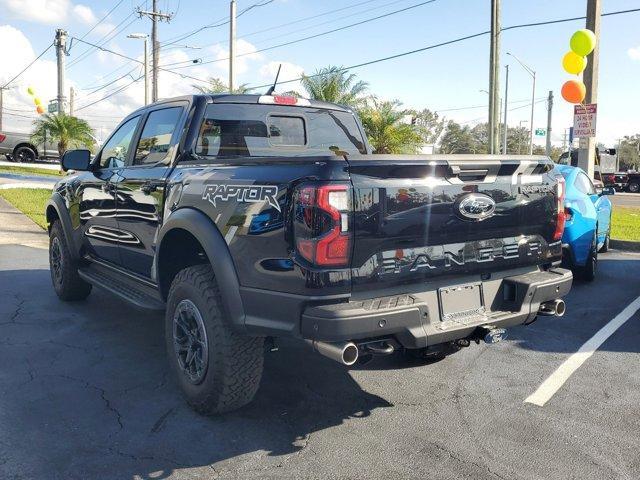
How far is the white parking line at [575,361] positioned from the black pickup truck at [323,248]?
1.96ft

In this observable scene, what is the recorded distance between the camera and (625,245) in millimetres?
9906

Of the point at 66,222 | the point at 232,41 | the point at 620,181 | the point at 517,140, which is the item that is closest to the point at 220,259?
the point at 66,222

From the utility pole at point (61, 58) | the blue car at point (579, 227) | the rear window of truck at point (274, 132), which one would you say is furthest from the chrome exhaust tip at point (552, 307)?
the utility pole at point (61, 58)

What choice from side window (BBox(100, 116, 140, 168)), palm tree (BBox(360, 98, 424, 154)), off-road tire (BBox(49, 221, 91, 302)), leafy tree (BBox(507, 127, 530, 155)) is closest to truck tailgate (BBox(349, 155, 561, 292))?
side window (BBox(100, 116, 140, 168))

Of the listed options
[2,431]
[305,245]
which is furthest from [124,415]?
[305,245]

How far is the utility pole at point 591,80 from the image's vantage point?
443 inches

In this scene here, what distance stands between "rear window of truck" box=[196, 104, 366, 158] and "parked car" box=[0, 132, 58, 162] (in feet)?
99.6

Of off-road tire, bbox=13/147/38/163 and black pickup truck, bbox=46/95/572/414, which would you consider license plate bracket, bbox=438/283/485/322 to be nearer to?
black pickup truck, bbox=46/95/572/414

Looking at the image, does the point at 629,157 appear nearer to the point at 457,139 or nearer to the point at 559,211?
the point at 457,139

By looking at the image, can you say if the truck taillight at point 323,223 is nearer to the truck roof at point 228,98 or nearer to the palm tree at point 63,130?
the truck roof at point 228,98

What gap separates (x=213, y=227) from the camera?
3.31 m

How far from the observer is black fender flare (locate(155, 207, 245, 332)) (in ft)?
10.2

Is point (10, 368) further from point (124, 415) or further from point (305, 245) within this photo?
point (305, 245)

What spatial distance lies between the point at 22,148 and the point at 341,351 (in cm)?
3393
